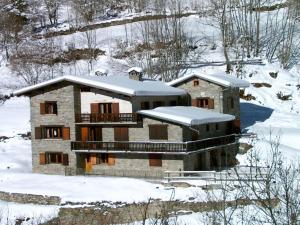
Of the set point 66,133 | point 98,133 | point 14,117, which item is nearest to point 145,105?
point 98,133

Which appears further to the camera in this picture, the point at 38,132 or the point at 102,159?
the point at 38,132

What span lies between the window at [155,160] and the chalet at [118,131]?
0.06 feet

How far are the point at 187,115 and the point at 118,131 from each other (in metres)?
4.68

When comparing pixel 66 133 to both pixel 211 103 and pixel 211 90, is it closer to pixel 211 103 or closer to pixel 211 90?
pixel 211 103

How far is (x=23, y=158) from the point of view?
131 ft

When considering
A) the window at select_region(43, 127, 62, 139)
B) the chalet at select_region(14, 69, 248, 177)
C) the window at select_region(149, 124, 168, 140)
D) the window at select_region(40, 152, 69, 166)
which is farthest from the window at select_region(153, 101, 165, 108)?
the window at select_region(40, 152, 69, 166)

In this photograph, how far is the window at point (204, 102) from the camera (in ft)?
135

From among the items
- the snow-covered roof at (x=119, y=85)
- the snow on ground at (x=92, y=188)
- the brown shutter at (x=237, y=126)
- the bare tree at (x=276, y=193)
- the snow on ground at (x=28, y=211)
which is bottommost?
the snow on ground at (x=28, y=211)

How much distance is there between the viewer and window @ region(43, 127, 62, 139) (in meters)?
37.2

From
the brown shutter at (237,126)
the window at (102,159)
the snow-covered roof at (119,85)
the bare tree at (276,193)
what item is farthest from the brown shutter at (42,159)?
the bare tree at (276,193)

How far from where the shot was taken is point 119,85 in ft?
117

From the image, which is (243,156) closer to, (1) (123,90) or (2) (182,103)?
(2) (182,103)

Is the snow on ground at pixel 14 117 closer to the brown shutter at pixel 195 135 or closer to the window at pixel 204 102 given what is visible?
the window at pixel 204 102

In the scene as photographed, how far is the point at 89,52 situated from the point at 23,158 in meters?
29.1
